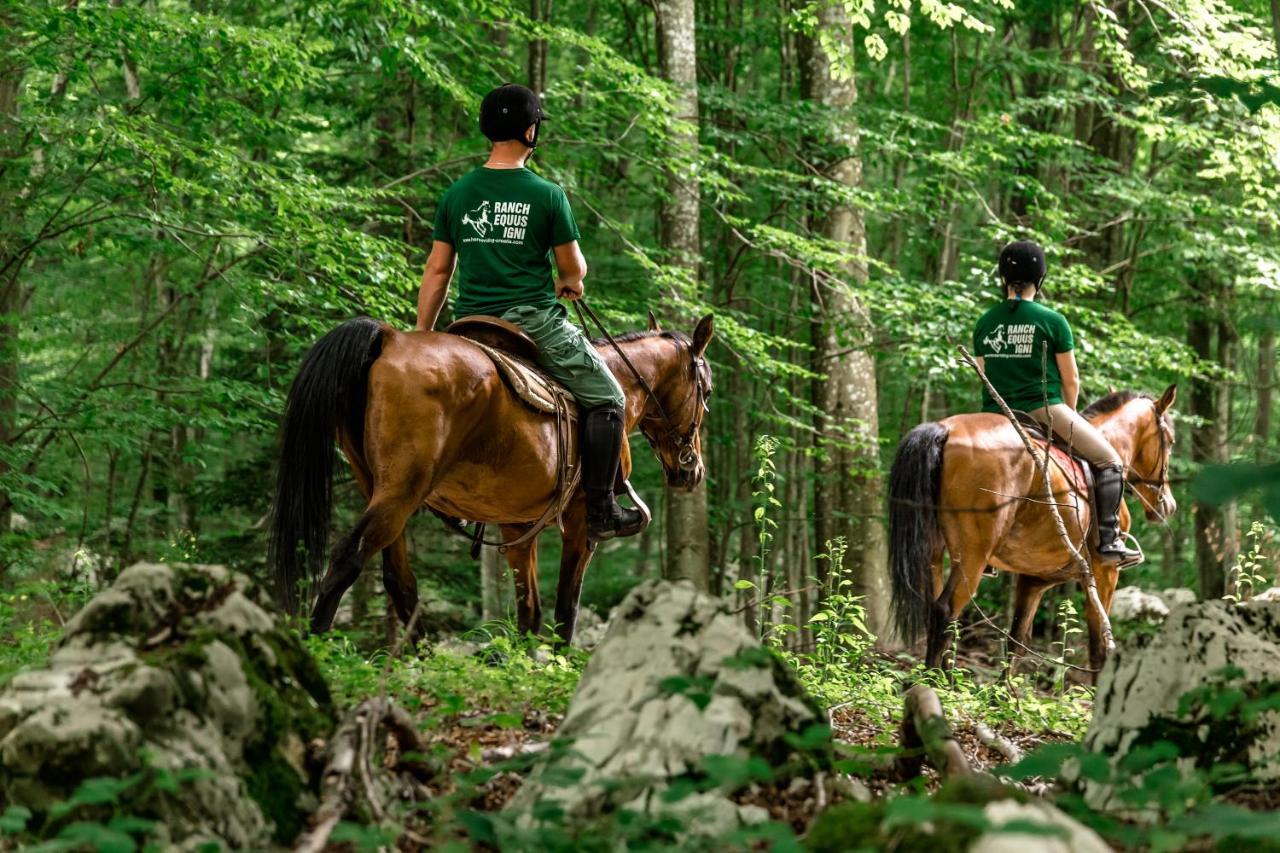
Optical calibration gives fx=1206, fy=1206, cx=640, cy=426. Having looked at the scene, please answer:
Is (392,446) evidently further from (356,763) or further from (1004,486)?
(1004,486)

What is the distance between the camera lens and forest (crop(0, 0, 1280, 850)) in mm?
3023

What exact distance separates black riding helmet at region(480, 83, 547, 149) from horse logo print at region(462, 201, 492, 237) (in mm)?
368

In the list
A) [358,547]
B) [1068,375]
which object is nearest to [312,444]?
[358,547]

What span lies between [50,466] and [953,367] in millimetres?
9730

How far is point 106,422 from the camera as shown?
1030 cm

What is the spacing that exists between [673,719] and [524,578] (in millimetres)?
4267

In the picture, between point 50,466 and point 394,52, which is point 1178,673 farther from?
point 50,466

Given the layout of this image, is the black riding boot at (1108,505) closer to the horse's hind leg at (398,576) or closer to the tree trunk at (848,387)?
Answer: the tree trunk at (848,387)

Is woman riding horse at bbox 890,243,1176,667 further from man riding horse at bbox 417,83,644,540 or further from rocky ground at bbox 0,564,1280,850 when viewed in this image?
rocky ground at bbox 0,564,1280,850

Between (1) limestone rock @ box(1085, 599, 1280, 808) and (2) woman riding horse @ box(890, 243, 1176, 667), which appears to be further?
(2) woman riding horse @ box(890, 243, 1176, 667)

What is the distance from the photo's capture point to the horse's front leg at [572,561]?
736cm

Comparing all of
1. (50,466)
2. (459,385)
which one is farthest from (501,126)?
(50,466)

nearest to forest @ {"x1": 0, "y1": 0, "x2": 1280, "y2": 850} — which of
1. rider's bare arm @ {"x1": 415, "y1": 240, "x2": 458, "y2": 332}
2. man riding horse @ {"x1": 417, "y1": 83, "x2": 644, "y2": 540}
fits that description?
man riding horse @ {"x1": 417, "y1": 83, "x2": 644, "y2": 540}

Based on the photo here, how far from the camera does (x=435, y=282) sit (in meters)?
6.71
